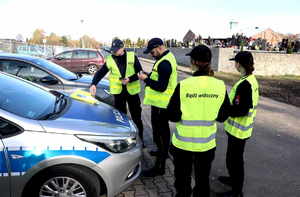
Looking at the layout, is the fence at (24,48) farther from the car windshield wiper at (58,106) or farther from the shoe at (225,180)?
the shoe at (225,180)

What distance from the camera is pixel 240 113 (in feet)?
9.25

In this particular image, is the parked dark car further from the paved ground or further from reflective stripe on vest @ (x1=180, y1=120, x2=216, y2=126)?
reflective stripe on vest @ (x1=180, y1=120, x2=216, y2=126)

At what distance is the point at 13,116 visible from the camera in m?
2.52

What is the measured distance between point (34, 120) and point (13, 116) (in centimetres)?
19

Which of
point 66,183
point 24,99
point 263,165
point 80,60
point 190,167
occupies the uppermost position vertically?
point 80,60

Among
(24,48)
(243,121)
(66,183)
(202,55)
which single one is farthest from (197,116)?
(24,48)

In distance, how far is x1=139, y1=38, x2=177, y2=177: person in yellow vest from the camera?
3.36 meters

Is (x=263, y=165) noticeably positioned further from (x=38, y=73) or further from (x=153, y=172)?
(x=38, y=73)

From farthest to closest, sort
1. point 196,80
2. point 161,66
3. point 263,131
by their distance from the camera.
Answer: point 263,131
point 161,66
point 196,80

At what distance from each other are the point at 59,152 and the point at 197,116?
132cm

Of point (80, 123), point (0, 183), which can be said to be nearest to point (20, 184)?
point (0, 183)

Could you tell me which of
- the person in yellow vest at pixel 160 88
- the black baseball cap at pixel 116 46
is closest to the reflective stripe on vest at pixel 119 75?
the black baseball cap at pixel 116 46

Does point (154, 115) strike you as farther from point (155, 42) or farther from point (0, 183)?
point (0, 183)

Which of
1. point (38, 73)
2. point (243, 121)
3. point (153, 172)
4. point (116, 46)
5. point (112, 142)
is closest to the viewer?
point (112, 142)
